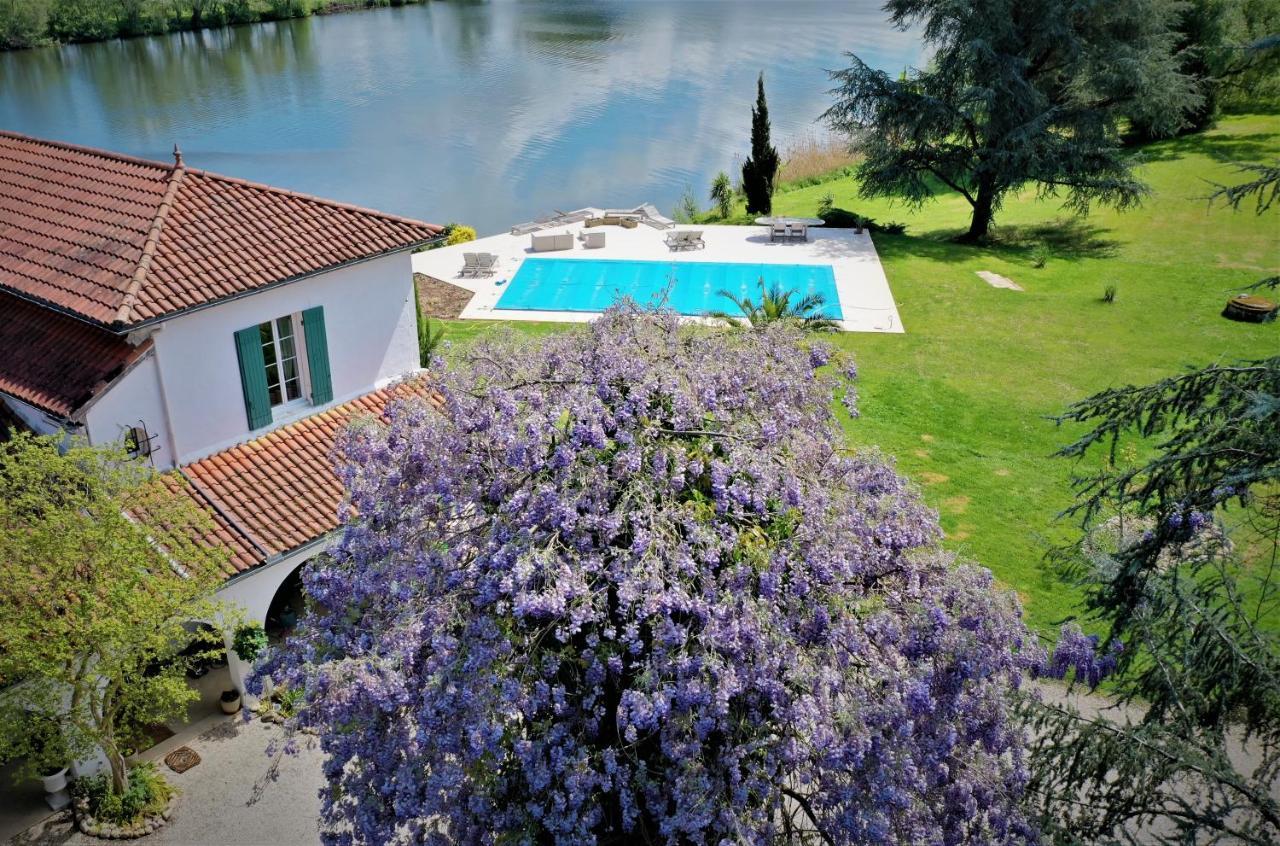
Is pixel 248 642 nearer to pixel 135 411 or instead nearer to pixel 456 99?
pixel 135 411

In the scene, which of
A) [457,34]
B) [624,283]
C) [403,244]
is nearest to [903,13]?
[624,283]

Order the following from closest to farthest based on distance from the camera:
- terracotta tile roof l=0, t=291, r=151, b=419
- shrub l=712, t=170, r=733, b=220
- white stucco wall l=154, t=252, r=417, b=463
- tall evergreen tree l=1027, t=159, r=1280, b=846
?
tall evergreen tree l=1027, t=159, r=1280, b=846
terracotta tile roof l=0, t=291, r=151, b=419
white stucco wall l=154, t=252, r=417, b=463
shrub l=712, t=170, r=733, b=220

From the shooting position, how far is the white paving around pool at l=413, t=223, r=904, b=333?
30219 millimetres

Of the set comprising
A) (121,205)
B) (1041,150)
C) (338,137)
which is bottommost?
(338,137)

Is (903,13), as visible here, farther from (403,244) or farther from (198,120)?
(198,120)

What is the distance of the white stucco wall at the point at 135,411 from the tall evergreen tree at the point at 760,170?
2822cm

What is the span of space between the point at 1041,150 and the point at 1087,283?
548 centimetres

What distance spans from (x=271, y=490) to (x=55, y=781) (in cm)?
455

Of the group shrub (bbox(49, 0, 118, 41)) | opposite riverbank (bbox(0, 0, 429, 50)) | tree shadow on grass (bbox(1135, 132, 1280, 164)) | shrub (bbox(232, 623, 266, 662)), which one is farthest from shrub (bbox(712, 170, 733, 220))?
shrub (bbox(49, 0, 118, 41))

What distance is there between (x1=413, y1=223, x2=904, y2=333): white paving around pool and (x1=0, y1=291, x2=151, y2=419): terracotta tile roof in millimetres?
15249

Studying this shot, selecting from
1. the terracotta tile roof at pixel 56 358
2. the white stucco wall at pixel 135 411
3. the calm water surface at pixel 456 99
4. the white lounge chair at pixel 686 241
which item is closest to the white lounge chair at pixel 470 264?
the white lounge chair at pixel 686 241

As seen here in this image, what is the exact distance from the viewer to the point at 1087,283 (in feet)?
106

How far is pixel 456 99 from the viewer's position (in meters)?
64.0

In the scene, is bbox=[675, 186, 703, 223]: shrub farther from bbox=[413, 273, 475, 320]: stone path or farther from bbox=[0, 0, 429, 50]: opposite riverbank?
bbox=[0, 0, 429, 50]: opposite riverbank
